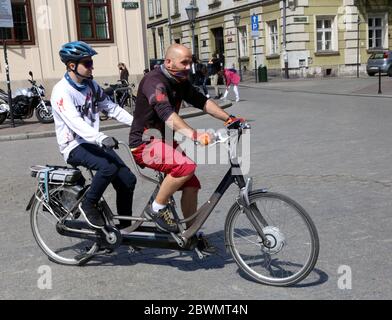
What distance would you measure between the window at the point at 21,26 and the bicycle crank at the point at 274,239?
17312 mm

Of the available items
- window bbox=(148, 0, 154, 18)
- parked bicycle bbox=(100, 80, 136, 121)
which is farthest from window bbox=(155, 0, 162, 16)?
parked bicycle bbox=(100, 80, 136, 121)

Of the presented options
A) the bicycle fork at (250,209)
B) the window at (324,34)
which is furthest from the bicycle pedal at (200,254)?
the window at (324,34)

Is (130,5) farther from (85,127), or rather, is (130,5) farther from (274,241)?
(274,241)

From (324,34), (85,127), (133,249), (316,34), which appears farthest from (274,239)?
(324,34)

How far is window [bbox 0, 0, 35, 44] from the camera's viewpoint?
61.7ft

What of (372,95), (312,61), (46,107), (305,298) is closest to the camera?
(305,298)

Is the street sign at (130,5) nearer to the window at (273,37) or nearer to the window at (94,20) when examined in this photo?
the window at (94,20)

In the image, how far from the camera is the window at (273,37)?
114ft

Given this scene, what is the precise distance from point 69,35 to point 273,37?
18.8 m

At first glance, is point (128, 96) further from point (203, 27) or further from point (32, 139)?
point (203, 27)

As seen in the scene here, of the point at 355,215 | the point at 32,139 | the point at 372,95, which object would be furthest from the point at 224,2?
the point at 355,215

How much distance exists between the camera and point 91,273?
420 cm

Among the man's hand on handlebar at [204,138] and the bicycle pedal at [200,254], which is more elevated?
the man's hand on handlebar at [204,138]

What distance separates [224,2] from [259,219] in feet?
125
